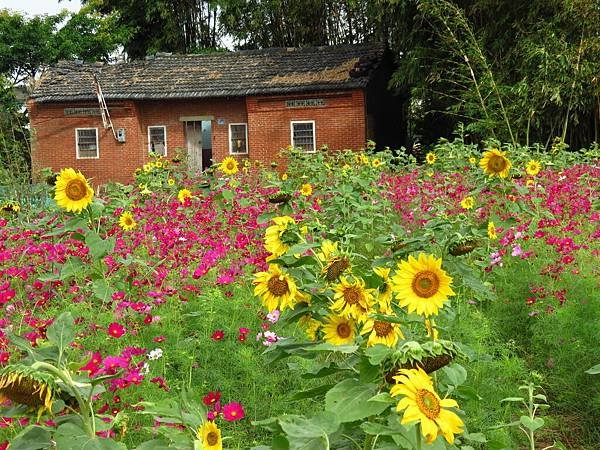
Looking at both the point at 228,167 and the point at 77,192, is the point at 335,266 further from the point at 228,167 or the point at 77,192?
the point at 228,167

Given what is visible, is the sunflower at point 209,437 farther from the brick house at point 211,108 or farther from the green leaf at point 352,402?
the brick house at point 211,108

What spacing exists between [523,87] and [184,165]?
8719mm

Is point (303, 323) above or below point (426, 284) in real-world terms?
below

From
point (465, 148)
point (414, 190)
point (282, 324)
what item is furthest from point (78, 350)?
point (465, 148)

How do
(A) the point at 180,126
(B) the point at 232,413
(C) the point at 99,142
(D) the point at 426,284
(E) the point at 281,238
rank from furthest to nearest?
(C) the point at 99,142, (A) the point at 180,126, (B) the point at 232,413, (E) the point at 281,238, (D) the point at 426,284

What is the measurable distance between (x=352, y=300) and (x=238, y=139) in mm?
19016

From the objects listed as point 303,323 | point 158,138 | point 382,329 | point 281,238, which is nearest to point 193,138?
point 158,138

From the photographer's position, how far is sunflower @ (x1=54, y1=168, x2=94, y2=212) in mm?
3041

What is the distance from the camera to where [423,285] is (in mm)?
1592

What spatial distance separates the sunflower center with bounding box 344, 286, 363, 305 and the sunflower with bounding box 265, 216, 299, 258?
304 millimetres

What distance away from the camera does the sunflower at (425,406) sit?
1112 millimetres

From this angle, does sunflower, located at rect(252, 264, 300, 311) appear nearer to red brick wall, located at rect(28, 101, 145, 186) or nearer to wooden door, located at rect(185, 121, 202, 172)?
wooden door, located at rect(185, 121, 202, 172)

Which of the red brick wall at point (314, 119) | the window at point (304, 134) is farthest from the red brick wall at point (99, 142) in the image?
the window at point (304, 134)

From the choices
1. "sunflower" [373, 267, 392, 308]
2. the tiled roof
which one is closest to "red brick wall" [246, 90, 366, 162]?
the tiled roof
